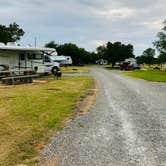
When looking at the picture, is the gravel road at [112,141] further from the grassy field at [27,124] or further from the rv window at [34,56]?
the rv window at [34,56]

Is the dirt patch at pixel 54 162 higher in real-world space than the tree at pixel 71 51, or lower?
lower

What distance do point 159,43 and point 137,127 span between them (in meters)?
67.5

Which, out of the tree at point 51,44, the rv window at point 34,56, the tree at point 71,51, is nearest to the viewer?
the rv window at point 34,56

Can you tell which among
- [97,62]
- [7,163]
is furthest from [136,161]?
[97,62]

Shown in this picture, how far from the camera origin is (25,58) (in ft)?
107

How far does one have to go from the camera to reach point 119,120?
32.6ft

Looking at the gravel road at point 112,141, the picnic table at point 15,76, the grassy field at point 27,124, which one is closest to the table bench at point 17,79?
the picnic table at point 15,76

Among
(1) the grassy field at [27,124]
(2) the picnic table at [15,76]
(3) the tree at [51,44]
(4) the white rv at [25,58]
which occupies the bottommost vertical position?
(1) the grassy field at [27,124]

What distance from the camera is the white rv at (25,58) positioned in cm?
3042

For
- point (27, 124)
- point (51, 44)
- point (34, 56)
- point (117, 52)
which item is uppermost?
point (51, 44)

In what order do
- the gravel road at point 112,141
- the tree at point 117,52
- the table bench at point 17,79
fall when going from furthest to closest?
the tree at point 117,52 < the table bench at point 17,79 < the gravel road at point 112,141

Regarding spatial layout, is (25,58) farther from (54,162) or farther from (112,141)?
(54,162)

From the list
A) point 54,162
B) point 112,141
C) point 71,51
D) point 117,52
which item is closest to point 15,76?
point 112,141

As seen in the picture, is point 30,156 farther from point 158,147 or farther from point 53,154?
point 158,147
